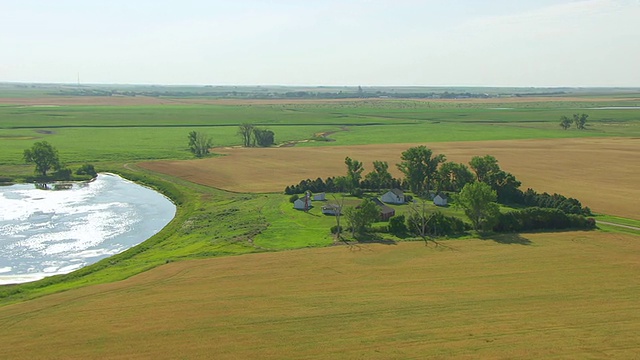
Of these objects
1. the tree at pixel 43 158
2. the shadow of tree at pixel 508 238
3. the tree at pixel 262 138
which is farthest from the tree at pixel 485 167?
the tree at pixel 262 138

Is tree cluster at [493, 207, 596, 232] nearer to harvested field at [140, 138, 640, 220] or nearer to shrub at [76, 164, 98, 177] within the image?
harvested field at [140, 138, 640, 220]

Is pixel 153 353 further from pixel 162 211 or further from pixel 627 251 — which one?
pixel 162 211

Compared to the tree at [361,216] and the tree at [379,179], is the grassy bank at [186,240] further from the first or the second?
the tree at [379,179]

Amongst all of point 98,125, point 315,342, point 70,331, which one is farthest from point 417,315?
point 98,125

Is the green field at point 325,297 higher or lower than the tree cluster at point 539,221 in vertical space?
lower

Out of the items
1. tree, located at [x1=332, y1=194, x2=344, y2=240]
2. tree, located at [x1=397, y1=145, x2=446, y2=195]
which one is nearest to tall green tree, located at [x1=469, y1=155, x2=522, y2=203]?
tree, located at [x1=397, y1=145, x2=446, y2=195]

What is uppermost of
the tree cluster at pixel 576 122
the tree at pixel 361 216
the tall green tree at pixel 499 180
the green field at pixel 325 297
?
the tree cluster at pixel 576 122
